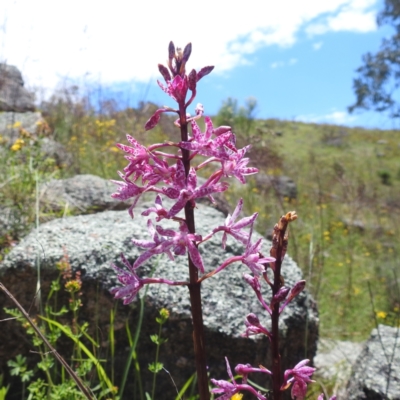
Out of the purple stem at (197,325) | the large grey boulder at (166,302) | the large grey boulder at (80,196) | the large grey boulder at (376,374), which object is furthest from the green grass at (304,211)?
the purple stem at (197,325)

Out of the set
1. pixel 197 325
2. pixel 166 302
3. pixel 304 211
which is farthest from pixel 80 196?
pixel 304 211

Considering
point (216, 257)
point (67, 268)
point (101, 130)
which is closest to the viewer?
point (67, 268)

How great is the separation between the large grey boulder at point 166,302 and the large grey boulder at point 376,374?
0.34 m

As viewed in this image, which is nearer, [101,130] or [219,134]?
[219,134]

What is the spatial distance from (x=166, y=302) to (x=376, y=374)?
4.26ft

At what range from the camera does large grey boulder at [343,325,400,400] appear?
2637 mm

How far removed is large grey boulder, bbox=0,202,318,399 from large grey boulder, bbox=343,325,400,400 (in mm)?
341

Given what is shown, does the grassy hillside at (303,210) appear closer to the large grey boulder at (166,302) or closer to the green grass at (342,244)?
the green grass at (342,244)

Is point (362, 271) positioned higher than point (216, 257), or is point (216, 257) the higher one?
point (216, 257)

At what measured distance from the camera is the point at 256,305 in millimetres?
2916

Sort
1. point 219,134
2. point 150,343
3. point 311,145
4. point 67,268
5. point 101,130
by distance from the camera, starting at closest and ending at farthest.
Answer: point 219,134 → point 67,268 → point 150,343 → point 101,130 → point 311,145

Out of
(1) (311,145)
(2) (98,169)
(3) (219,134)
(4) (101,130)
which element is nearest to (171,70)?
(3) (219,134)

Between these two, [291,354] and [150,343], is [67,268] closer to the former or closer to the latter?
[150,343]

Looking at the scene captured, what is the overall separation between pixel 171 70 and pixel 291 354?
224 cm
